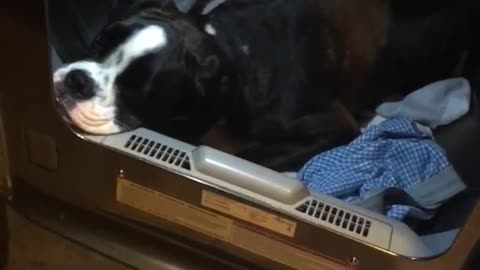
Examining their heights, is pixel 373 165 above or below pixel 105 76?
below

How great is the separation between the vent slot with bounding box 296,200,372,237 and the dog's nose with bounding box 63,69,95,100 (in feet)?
0.97

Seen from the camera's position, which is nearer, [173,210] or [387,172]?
[173,210]

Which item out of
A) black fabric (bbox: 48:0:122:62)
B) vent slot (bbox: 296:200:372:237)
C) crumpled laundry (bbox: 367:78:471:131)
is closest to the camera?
vent slot (bbox: 296:200:372:237)

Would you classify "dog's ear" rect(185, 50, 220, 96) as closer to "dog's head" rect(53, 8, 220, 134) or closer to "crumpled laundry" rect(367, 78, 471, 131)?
"dog's head" rect(53, 8, 220, 134)

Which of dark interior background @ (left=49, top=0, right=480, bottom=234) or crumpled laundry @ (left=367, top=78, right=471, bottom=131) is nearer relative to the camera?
dark interior background @ (left=49, top=0, right=480, bottom=234)

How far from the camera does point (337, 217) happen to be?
1.02 m

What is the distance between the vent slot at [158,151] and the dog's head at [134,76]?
28 mm

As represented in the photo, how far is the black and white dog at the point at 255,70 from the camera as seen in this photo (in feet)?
3.51

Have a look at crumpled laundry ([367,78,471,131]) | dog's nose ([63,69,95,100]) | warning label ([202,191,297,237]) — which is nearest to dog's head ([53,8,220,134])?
dog's nose ([63,69,95,100])

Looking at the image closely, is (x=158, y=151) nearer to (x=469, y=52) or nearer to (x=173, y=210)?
(x=173, y=210)

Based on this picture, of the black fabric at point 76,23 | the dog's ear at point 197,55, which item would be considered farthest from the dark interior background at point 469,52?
the dog's ear at point 197,55

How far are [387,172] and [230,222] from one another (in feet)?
0.84

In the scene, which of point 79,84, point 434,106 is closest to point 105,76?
point 79,84

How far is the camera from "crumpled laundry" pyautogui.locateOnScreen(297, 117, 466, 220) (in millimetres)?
1141
